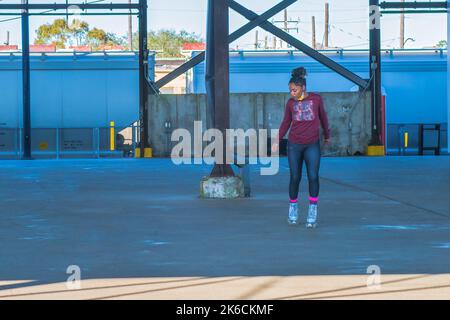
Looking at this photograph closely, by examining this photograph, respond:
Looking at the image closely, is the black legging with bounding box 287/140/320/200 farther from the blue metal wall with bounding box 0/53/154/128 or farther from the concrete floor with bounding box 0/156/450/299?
the blue metal wall with bounding box 0/53/154/128

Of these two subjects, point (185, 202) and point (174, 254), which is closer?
point (174, 254)

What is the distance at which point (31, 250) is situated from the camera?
10227 millimetres

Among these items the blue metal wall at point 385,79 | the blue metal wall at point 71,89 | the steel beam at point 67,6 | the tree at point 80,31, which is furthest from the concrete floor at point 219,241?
the tree at point 80,31

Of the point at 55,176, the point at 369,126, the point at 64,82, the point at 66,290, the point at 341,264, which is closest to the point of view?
the point at 66,290

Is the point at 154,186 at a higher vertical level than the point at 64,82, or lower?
lower

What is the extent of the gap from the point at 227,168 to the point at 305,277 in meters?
8.58

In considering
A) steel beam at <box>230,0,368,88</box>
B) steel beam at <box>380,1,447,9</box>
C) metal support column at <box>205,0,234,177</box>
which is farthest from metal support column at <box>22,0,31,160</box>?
metal support column at <box>205,0,234,177</box>

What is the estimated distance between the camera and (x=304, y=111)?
11992mm

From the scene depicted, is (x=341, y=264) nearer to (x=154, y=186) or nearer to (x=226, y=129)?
(x=226, y=129)

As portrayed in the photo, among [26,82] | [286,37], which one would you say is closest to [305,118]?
[286,37]

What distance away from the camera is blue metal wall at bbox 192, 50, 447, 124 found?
1563 inches

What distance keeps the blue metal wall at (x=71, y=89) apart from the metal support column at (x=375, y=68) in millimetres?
9334

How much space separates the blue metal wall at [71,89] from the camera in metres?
39.4
